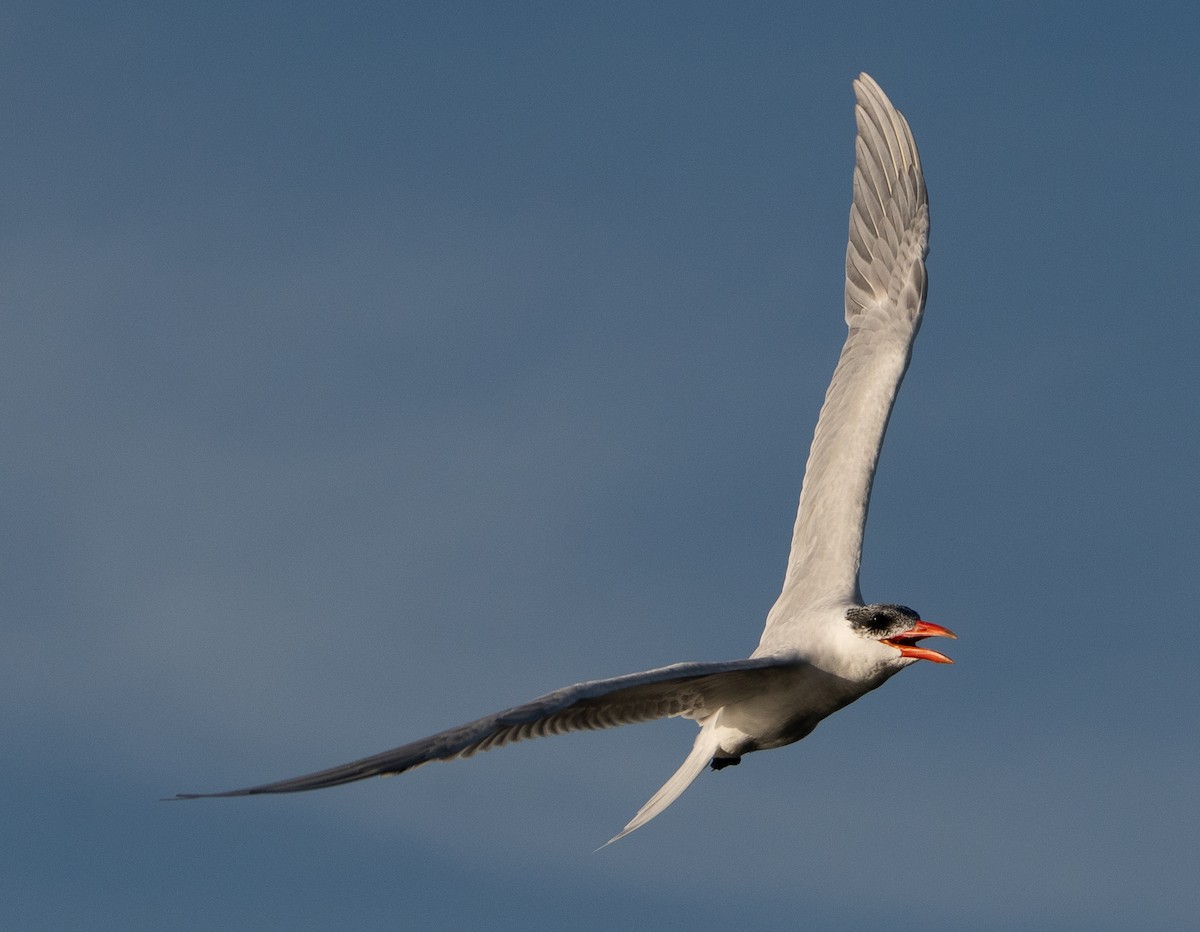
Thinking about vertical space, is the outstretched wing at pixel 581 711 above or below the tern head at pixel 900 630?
below

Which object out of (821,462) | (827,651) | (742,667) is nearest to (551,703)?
(742,667)

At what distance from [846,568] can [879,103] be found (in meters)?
5.90

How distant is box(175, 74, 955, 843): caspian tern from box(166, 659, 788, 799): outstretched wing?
0.01 m

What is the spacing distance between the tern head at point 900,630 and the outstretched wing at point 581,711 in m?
0.90

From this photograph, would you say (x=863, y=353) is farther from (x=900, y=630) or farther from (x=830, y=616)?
(x=900, y=630)

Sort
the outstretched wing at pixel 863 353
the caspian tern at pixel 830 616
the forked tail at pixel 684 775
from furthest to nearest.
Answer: the outstretched wing at pixel 863 353, the forked tail at pixel 684 775, the caspian tern at pixel 830 616

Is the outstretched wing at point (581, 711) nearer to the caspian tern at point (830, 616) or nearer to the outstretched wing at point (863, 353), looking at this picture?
the caspian tern at point (830, 616)

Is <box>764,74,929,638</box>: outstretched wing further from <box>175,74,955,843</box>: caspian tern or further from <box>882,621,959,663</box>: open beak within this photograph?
<box>882,621,959,663</box>: open beak

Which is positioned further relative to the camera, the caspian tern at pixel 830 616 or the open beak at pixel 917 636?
the open beak at pixel 917 636

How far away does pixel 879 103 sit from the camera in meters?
21.4

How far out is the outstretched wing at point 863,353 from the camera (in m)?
19.1

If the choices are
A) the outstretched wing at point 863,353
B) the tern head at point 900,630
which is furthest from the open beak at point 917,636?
the outstretched wing at point 863,353

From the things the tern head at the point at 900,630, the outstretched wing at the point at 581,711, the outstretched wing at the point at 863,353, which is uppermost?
the outstretched wing at the point at 863,353

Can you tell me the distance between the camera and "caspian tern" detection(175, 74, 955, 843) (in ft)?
45.5
